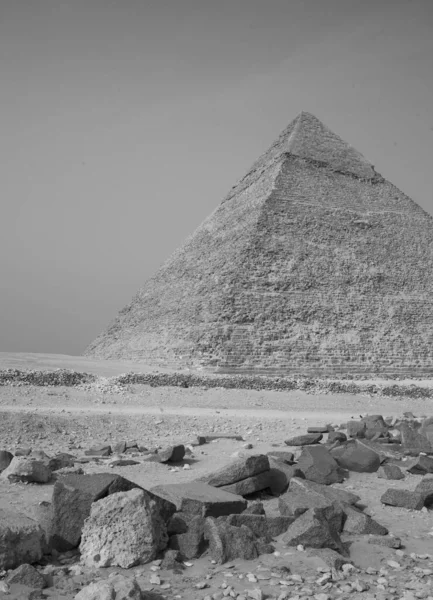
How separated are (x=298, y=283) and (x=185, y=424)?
1970 centimetres

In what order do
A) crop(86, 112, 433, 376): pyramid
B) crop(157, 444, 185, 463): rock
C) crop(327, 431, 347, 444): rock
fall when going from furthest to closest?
crop(86, 112, 433, 376): pyramid
crop(327, 431, 347, 444): rock
crop(157, 444, 185, 463): rock

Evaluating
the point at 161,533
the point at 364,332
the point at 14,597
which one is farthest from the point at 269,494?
the point at 364,332

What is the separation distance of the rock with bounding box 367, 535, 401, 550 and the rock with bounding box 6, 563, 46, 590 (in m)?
2.32

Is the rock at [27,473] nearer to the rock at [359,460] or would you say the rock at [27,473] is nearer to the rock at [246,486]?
the rock at [246,486]

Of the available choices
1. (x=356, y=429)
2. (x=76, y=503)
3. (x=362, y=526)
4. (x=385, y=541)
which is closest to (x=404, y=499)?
(x=362, y=526)

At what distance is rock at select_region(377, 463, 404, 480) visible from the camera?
20.4 feet

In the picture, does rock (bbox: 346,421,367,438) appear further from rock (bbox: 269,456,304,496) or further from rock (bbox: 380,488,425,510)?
rock (bbox: 380,488,425,510)

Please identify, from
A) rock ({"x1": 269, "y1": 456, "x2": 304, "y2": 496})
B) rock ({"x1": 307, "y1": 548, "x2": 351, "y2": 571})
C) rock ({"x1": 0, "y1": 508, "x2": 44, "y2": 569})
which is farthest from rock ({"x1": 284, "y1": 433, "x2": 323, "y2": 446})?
rock ({"x1": 0, "y1": 508, "x2": 44, "y2": 569})

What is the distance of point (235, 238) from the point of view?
32500 mm

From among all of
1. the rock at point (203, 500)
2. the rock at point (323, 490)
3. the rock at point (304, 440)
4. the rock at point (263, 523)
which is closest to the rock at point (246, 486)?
the rock at point (323, 490)

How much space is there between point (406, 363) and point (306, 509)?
80.2 feet

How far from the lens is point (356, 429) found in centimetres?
895

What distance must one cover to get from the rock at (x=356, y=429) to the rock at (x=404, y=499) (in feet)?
11.8

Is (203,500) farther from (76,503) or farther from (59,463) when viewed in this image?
(59,463)
